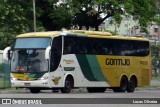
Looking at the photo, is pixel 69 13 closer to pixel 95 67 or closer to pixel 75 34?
pixel 95 67

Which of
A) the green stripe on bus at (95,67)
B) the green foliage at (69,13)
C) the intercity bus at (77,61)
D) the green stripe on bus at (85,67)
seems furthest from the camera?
the green foliage at (69,13)

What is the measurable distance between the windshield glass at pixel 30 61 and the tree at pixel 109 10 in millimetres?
13451

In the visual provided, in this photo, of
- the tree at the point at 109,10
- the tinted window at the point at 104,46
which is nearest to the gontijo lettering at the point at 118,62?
the tinted window at the point at 104,46

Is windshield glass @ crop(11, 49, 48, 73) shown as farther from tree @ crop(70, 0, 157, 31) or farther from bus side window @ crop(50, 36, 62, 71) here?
tree @ crop(70, 0, 157, 31)

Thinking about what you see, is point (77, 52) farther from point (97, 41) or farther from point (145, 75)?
point (145, 75)

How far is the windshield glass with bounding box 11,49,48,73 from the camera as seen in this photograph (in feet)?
117

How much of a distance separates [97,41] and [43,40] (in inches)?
173

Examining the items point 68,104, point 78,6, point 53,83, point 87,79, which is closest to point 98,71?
point 87,79

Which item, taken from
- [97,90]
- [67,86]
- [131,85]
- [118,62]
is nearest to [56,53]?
[67,86]

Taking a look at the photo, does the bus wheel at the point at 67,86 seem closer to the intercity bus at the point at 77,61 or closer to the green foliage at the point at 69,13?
the intercity bus at the point at 77,61

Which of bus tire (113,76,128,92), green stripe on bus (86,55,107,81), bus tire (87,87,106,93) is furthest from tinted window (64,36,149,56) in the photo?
bus tire (87,87,106,93)

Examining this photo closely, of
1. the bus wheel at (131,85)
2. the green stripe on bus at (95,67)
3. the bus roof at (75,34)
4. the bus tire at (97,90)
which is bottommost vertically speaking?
the bus tire at (97,90)

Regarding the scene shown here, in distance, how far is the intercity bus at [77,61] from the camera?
35.8m

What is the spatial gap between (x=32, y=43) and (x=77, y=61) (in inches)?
120
